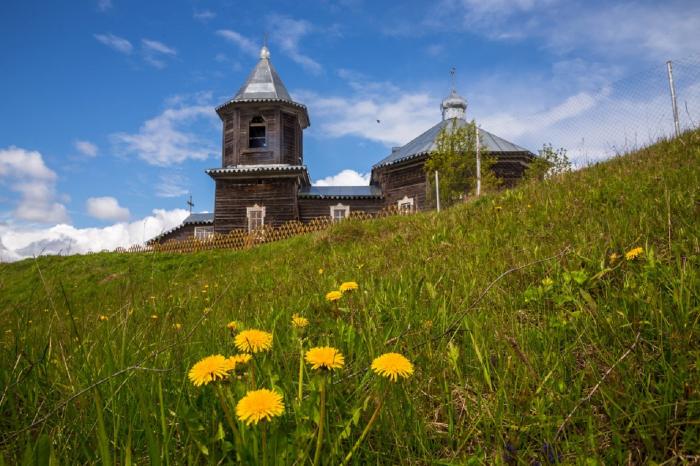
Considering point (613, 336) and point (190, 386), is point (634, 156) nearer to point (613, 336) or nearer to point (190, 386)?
point (613, 336)

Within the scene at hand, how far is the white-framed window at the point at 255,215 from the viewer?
22.7 m

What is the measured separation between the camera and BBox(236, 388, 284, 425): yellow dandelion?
82 cm

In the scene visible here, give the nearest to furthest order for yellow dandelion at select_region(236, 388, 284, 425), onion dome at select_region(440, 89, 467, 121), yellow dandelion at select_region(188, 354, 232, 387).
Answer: yellow dandelion at select_region(236, 388, 284, 425) → yellow dandelion at select_region(188, 354, 232, 387) → onion dome at select_region(440, 89, 467, 121)

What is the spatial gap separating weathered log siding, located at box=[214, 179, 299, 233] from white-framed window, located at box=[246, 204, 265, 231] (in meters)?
0.19

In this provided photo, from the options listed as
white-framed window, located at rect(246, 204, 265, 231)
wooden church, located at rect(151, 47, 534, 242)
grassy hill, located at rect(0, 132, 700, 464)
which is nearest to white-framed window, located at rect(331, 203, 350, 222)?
wooden church, located at rect(151, 47, 534, 242)

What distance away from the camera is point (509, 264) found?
9.29 feet

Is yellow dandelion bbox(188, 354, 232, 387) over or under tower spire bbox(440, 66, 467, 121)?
under

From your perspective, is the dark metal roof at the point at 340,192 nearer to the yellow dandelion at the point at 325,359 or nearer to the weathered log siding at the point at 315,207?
the weathered log siding at the point at 315,207

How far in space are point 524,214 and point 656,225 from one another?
64.2 inches

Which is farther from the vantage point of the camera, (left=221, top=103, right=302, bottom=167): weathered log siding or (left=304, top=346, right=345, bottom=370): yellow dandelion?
(left=221, top=103, right=302, bottom=167): weathered log siding

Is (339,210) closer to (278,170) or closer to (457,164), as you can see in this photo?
(278,170)

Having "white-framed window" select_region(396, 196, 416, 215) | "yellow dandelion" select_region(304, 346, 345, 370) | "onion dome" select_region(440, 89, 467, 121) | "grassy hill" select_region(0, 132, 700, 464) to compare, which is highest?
"onion dome" select_region(440, 89, 467, 121)

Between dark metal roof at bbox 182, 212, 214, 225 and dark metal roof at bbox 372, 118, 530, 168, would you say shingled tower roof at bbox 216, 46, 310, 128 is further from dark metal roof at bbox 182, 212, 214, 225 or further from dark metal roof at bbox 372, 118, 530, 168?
dark metal roof at bbox 182, 212, 214, 225

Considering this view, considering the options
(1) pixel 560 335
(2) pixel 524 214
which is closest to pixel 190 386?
(1) pixel 560 335
